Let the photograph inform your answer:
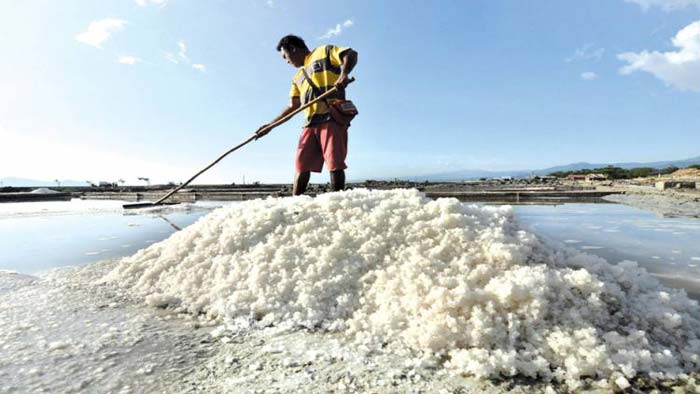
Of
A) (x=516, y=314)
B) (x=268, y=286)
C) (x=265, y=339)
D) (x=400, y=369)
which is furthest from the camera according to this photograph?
A: (x=268, y=286)

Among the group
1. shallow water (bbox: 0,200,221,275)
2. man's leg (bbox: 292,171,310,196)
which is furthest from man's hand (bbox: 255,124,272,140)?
shallow water (bbox: 0,200,221,275)

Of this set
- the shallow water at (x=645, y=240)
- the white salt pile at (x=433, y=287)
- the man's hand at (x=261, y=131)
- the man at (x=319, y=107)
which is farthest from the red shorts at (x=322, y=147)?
the shallow water at (x=645, y=240)

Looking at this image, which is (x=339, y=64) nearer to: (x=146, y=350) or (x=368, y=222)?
(x=368, y=222)

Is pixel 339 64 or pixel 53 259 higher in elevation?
pixel 339 64

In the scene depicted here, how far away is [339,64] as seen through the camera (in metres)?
3.17

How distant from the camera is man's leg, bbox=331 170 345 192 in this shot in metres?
3.15

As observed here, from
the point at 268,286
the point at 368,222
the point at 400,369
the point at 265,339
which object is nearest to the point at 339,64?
the point at 368,222

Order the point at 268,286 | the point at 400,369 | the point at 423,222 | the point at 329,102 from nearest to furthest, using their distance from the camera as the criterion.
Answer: the point at 400,369 → the point at 268,286 → the point at 423,222 → the point at 329,102

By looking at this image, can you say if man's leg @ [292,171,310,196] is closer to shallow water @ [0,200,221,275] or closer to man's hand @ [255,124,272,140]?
man's hand @ [255,124,272,140]

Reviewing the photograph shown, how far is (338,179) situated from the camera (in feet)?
10.4

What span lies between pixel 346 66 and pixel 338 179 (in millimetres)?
899

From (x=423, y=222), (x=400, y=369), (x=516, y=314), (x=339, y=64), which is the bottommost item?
(x=400, y=369)

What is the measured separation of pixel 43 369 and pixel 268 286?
849mm

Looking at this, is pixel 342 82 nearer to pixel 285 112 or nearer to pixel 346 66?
pixel 346 66
